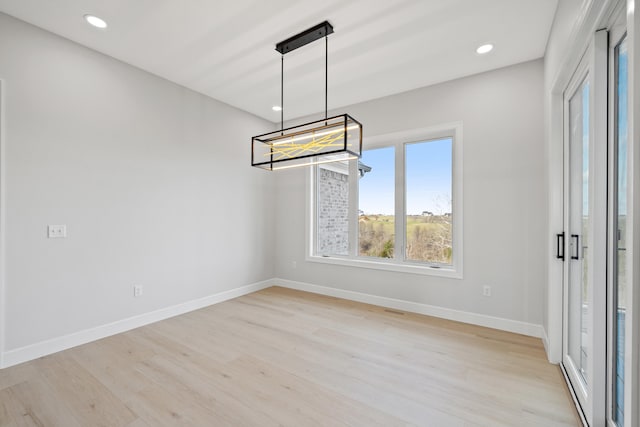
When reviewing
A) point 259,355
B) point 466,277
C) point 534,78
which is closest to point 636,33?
point 534,78

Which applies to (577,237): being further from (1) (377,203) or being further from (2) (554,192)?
(1) (377,203)

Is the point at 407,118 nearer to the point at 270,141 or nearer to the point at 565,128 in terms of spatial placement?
the point at 565,128

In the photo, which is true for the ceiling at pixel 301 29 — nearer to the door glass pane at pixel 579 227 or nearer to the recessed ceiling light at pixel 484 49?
the recessed ceiling light at pixel 484 49

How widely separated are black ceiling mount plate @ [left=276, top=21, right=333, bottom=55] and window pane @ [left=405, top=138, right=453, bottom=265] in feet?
6.31

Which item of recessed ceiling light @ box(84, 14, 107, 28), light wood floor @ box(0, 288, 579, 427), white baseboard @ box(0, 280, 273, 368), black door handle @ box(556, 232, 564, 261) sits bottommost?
light wood floor @ box(0, 288, 579, 427)

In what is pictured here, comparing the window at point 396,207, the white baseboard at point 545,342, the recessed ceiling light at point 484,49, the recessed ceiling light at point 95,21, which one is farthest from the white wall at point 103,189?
the white baseboard at point 545,342

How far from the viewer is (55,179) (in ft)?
8.69

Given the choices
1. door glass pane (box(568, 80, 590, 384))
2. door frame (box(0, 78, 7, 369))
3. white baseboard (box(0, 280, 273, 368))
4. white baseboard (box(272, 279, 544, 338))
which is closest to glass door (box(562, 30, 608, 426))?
door glass pane (box(568, 80, 590, 384))

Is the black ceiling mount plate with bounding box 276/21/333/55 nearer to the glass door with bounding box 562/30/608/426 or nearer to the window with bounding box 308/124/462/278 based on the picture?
the window with bounding box 308/124/462/278

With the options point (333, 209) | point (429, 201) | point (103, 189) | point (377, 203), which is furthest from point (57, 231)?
point (429, 201)

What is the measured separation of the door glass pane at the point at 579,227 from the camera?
196 centimetres

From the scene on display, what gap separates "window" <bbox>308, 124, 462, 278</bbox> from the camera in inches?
140

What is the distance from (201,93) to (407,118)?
2850mm

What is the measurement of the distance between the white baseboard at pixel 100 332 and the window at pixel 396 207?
173cm
